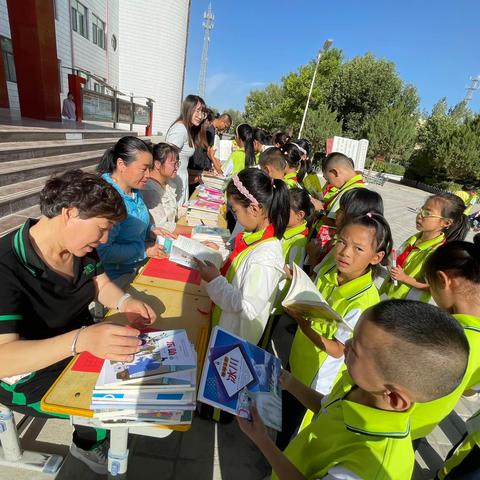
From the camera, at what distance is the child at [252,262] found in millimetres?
1669

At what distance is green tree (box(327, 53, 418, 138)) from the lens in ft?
93.2

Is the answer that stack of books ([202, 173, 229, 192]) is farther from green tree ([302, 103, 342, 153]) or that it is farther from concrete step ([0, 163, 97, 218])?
green tree ([302, 103, 342, 153])

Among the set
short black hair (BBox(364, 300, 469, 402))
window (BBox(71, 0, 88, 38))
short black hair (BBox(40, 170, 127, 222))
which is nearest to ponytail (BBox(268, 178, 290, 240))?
short black hair (BBox(40, 170, 127, 222))

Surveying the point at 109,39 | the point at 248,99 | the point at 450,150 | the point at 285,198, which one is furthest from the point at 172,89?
the point at 248,99

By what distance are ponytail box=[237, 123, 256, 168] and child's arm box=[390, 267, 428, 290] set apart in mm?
3370

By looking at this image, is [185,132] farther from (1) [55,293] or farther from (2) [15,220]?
(1) [55,293]

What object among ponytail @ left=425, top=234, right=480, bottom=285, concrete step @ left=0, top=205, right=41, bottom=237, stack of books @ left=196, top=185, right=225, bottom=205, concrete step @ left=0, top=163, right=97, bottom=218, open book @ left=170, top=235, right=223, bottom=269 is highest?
ponytail @ left=425, top=234, right=480, bottom=285

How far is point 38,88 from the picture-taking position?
7715 millimetres

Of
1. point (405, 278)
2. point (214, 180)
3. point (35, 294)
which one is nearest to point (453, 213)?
point (405, 278)

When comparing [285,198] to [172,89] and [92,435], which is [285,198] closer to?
[92,435]

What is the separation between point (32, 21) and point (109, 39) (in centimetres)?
1630

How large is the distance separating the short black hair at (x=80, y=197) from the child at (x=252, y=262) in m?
0.65

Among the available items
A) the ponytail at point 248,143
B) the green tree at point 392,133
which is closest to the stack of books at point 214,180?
the ponytail at point 248,143

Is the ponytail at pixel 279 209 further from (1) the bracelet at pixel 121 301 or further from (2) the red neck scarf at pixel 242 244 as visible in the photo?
(1) the bracelet at pixel 121 301
